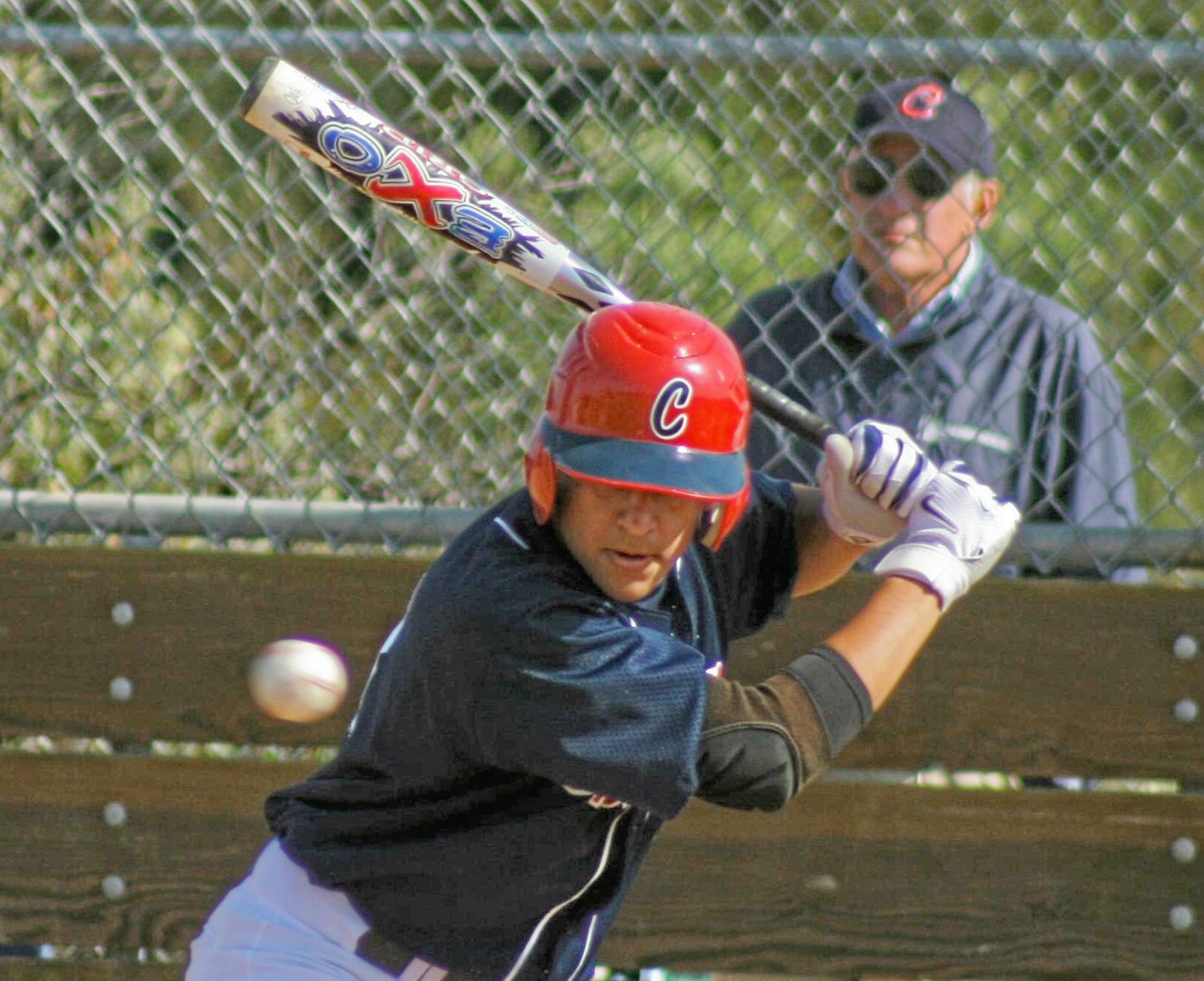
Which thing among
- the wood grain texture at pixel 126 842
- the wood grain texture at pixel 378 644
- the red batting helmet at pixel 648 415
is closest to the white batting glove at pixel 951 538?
the red batting helmet at pixel 648 415

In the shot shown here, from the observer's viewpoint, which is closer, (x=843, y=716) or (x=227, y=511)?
(x=843, y=716)

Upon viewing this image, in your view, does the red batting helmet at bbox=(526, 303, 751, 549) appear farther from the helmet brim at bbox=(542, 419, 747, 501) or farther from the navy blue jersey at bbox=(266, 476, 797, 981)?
the navy blue jersey at bbox=(266, 476, 797, 981)

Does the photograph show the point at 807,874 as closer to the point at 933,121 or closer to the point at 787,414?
the point at 787,414

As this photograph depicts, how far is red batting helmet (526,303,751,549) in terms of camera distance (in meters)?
2.14

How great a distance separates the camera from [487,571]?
2248 mm

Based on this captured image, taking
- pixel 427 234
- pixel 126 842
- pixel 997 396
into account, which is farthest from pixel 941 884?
pixel 427 234

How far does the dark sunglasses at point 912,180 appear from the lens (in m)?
3.25

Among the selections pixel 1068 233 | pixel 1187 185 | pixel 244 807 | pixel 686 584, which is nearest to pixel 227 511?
pixel 244 807

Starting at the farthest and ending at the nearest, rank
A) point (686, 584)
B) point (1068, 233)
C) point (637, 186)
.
A: point (1068, 233)
point (637, 186)
point (686, 584)

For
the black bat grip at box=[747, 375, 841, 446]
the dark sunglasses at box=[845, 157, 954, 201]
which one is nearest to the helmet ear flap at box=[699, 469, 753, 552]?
the black bat grip at box=[747, 375, 841, 446]

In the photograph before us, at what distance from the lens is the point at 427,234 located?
13.5 feet

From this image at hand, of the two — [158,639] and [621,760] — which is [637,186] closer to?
[158,639]

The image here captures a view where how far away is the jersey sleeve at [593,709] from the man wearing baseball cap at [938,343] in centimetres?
102

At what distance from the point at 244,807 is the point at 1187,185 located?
82.6 inches
